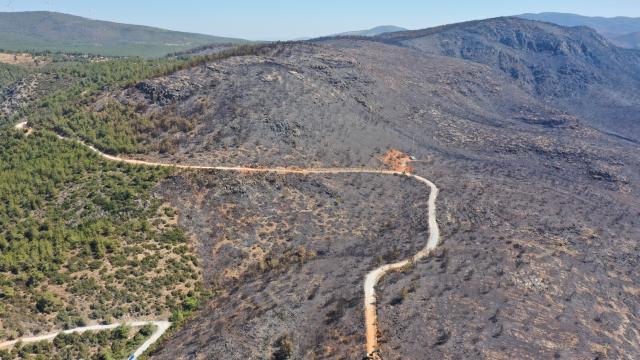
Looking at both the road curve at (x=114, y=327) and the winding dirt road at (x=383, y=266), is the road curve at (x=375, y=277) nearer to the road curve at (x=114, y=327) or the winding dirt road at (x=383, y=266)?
the winding dirt road at (x=383, y=266)

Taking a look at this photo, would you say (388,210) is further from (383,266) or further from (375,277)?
(375,277)

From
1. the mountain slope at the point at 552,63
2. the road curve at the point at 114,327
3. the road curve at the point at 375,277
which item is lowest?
the road curve at the point at 114,327

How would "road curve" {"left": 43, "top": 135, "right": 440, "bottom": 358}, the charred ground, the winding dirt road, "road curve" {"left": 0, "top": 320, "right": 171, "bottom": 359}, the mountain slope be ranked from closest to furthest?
the winding dirt road
"road curve" {"left": 43, "top": 135, "right": 440, "bottom": 358}
the charred ground
"road curve" {"left": 0, "top": 320, "right": 171, "bottom": 359}
the mountain slope

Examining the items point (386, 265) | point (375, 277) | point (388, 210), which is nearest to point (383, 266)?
point (386, 265)

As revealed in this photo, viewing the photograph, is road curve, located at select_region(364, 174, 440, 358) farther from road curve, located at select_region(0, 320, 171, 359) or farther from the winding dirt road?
road curve, located at select_region(0, 320, 171, 359)

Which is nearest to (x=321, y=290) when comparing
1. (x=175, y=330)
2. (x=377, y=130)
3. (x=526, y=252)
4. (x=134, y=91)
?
(x=175, y=330)

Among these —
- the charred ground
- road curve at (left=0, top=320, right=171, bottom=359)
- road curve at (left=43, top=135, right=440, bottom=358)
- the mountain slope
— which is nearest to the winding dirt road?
road curve at (left=43, top=135, right=440, bottom=358)

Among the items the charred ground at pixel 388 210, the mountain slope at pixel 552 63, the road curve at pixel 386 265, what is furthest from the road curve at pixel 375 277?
the mountain slope at pixel 552 63
